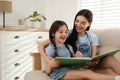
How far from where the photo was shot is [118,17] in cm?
352

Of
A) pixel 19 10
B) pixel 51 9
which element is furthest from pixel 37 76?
pixel 51 9

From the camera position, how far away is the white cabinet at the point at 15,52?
3.36 metres

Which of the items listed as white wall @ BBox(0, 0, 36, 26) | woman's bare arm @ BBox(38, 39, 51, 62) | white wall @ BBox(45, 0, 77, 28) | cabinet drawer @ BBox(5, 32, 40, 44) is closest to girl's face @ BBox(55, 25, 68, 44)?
woman's bare arm @ BBox(38, 39, 51, 62)

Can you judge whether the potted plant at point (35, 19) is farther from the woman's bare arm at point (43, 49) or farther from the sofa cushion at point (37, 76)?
the sofa cushion at point (37, 76)

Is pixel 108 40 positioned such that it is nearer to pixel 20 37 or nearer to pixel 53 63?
pixel 53 63

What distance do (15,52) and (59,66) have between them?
1567 mm

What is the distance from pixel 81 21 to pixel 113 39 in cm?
36

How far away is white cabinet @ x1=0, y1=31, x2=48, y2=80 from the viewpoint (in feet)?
11.0

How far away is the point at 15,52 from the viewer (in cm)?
347

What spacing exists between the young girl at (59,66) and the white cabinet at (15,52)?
1283 millimetres

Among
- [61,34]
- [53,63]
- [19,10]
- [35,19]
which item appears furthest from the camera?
[19,10]

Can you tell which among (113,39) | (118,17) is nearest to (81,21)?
(113,39)

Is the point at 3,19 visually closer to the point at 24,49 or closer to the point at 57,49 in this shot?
the point at 24,49

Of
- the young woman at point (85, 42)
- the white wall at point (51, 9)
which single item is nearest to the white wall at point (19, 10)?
the white wall at point (51, 9)
